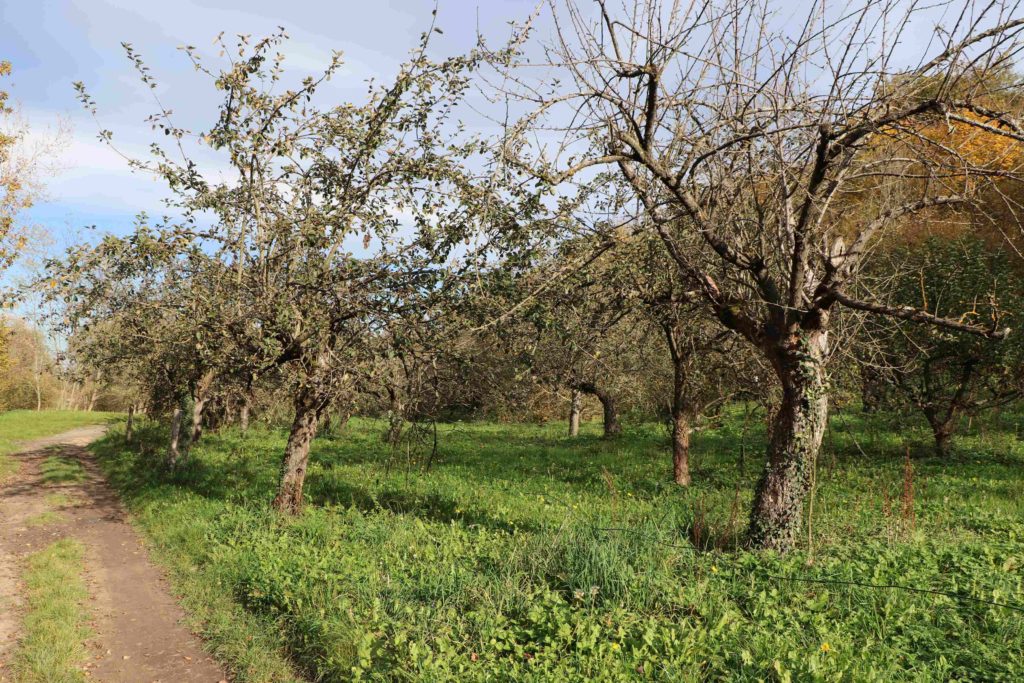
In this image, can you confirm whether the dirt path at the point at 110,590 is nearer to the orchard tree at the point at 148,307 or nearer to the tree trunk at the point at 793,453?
the orchard tree at the point at 148,307

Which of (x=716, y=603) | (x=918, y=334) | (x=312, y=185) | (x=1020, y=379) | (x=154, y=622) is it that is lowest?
(x=154, y=622)

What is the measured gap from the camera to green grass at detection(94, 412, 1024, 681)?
16.8ft

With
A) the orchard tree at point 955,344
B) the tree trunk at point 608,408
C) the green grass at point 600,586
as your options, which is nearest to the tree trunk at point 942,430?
the orchard tree at point 955,344

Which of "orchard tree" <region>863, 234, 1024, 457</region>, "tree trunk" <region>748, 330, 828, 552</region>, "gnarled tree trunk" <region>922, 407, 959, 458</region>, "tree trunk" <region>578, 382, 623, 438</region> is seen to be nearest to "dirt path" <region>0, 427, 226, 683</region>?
"tree trunk" <region>748, 330, 828, 552</region>

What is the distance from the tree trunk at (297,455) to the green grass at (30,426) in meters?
13.2

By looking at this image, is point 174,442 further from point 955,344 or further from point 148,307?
point 955,344

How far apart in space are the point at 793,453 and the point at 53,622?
30.7 feet

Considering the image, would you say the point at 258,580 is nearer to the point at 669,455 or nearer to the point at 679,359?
the point at 679,359

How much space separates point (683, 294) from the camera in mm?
8969

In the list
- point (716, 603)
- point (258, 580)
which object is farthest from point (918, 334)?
point (258, 580)

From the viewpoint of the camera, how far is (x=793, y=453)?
7.50m

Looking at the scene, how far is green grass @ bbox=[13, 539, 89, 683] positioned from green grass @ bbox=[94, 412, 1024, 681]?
1.31m

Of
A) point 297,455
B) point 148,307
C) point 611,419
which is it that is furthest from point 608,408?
point 148,307

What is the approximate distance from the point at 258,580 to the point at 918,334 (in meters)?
16.6
